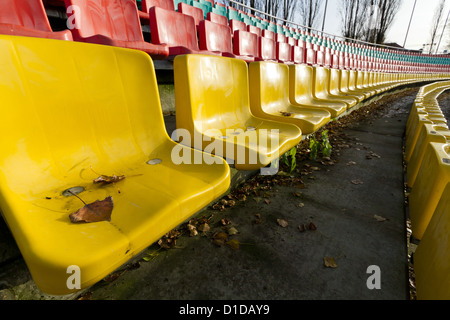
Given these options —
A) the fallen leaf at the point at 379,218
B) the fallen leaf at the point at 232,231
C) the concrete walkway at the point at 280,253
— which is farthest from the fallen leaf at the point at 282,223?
the fallen leaf at the point at 379,218

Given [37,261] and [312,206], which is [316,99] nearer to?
[312,206]

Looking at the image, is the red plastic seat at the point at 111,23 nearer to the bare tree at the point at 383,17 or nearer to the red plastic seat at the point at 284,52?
the red plastic seat at the point at 284,52

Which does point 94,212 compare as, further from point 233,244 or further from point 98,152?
point 233,244

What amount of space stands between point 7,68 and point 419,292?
1.98 meters

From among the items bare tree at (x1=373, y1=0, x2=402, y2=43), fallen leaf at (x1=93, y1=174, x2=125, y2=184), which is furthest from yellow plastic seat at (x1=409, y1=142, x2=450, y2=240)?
bare tree at (x1=373, y1=0, x2=402, y2=43)

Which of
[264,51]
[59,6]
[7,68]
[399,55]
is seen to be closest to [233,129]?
[7,68]

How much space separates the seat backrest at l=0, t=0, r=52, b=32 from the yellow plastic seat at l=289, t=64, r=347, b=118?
2648 mm

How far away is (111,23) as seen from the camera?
261cm

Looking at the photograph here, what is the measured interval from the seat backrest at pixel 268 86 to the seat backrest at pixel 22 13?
6.25 feet

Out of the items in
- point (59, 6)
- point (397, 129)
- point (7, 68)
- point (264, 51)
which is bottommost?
point (397, 129)

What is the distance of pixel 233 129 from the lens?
1.85m

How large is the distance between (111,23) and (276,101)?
215 cm

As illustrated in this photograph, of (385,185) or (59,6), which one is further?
(59,6)

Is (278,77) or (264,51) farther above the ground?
(264,51)
